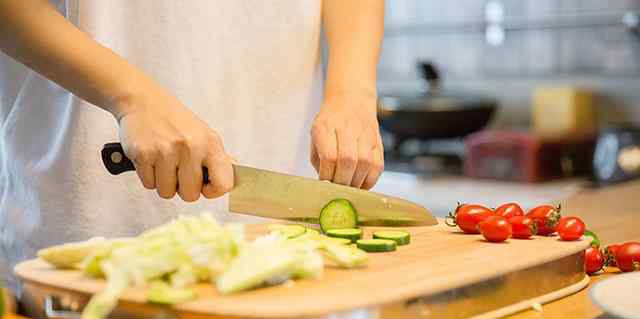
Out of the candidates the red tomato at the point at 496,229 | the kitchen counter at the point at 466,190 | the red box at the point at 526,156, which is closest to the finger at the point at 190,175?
the red tomato at the point at 496,229

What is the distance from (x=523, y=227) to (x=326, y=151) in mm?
347

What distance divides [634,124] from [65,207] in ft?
8.46

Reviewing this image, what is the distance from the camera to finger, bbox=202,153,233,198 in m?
1.52

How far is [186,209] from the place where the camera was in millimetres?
1883

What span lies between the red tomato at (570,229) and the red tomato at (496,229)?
85 mm

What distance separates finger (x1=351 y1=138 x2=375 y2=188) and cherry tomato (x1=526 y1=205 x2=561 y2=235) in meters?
0.28

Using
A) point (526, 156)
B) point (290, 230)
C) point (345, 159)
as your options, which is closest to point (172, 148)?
point (290, 230)

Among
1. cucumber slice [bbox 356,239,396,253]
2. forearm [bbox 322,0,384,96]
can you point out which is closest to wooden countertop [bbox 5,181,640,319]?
cucumber slice [bbox 356,239,396,253]

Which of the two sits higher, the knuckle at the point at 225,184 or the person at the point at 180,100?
the person at the point at 180,100

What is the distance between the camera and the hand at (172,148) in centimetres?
150

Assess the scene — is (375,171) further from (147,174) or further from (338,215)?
(147,174)

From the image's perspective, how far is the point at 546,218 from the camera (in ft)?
5.15

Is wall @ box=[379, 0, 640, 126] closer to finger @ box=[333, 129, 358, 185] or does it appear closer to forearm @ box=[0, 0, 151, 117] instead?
finger @ box=[333, 129, 358, 185]

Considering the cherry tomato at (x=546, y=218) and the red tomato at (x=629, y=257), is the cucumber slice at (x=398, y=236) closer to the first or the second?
the cherry tomato at (x=546, y=218)
